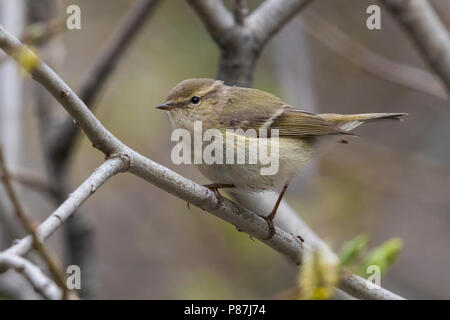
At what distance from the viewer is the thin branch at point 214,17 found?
318cm

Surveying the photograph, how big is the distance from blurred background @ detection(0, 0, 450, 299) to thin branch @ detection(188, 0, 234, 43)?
4.39ft

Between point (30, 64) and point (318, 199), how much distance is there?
12.8 ft

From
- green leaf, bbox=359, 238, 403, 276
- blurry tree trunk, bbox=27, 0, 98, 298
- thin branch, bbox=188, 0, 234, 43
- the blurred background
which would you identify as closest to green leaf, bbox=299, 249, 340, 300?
green leaf, bbox=359, 238, 403, 276

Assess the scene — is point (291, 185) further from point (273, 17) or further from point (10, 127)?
point (10, 127)

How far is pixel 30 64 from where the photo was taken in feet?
4.75

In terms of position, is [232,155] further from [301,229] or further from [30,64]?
[30,64]

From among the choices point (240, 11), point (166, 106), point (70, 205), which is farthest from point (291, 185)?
point (70, 205)

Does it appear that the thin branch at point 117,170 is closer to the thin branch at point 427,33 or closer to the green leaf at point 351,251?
the green leaf at point 351,251

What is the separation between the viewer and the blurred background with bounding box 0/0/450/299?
5059 millimetres

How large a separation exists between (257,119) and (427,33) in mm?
938

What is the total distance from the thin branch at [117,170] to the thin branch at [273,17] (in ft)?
4.13

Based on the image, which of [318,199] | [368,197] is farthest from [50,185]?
[368,197]

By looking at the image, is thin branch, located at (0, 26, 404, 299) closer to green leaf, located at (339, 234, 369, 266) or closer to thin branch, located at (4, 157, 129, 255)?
thin branch, located at (4, 157, 129, 255)

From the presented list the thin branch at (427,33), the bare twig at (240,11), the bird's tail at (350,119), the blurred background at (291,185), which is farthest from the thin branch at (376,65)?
the bare twig at (240,11)
